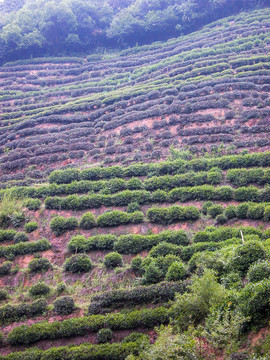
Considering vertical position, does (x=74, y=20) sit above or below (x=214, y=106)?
above

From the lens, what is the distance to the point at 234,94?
31.4 meters

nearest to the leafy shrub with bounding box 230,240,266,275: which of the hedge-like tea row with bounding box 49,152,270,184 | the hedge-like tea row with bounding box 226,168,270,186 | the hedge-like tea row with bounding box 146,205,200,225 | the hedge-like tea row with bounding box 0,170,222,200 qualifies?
the hedge-like tea row with bounding box 146,205,200,225

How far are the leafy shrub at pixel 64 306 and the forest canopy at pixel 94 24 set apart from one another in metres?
49.3

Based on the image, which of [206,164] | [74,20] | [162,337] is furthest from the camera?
[74,20]

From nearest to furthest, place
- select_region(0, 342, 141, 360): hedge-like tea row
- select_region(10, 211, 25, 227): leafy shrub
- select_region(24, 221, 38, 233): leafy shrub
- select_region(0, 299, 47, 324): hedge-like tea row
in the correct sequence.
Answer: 1. select_region(0, 342, 141, 360): hedge-like tea row
2. select_region(0, 299, 47, 324): hedge-like tea row
3. select_region(24, 221, 38, 233): leafy shrub
4. select_region(10, 211, 25, 227): leafy shrub

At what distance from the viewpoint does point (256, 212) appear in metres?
18.4

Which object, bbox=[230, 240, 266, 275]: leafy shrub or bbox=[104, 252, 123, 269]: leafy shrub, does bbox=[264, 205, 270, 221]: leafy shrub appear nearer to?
bbox=[230, 240, 266, 275]: leafy shrub

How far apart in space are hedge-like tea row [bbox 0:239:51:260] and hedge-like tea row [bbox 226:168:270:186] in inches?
531

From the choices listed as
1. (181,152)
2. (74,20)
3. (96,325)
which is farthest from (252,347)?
(74,20)

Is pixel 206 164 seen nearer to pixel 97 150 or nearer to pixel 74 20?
pixel 97 150

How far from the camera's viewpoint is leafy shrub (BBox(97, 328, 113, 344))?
1337cm

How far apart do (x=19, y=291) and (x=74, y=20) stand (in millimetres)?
52384

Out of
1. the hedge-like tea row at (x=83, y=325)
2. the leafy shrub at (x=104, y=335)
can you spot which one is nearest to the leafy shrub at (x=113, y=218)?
the hedge-like tea row at (x=83, y=325)

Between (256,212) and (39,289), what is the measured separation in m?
13.1
